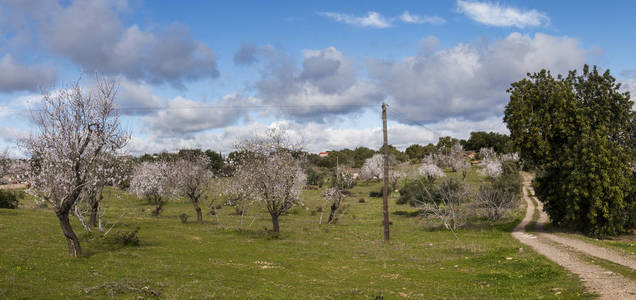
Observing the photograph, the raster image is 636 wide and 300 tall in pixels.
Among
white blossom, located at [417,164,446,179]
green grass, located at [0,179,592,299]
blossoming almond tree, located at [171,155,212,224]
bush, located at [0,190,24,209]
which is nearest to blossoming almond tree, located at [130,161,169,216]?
blossoming almond tree, located at [171,155,212,224]

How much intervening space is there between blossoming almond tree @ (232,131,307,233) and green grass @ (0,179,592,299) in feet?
10.7

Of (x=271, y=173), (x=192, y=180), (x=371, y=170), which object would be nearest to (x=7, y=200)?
(x=192, y=180)

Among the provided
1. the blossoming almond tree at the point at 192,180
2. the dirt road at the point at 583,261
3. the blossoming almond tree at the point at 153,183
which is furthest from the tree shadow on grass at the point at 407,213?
the blossoming almond tree at the point at 153,183

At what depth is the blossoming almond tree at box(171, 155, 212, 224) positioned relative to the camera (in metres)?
47.7

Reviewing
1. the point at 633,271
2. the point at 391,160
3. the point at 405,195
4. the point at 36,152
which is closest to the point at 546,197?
the point at 633,271

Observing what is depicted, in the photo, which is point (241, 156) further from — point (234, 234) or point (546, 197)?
point (546, 197)

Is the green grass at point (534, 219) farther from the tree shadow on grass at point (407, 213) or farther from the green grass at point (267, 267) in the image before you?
the tree shadow on grass at point (407, 213)

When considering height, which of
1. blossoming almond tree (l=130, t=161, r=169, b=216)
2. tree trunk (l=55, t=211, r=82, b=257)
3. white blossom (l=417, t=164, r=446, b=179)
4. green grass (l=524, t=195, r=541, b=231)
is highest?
white blossom (l=417, t=164, r=446, b=179)

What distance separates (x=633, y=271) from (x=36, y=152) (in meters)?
32.4

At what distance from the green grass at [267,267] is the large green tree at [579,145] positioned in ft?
22.1

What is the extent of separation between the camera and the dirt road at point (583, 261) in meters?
16.5

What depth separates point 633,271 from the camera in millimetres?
20031

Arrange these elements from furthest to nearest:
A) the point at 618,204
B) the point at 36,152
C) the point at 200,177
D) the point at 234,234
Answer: the point at 200,177 < the point at 234,234 < the point at 618,204 < the point at 36,152

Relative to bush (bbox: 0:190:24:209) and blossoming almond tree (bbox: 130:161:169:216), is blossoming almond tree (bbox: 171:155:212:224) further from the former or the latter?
bush (bbox: 0:190:24:209)
